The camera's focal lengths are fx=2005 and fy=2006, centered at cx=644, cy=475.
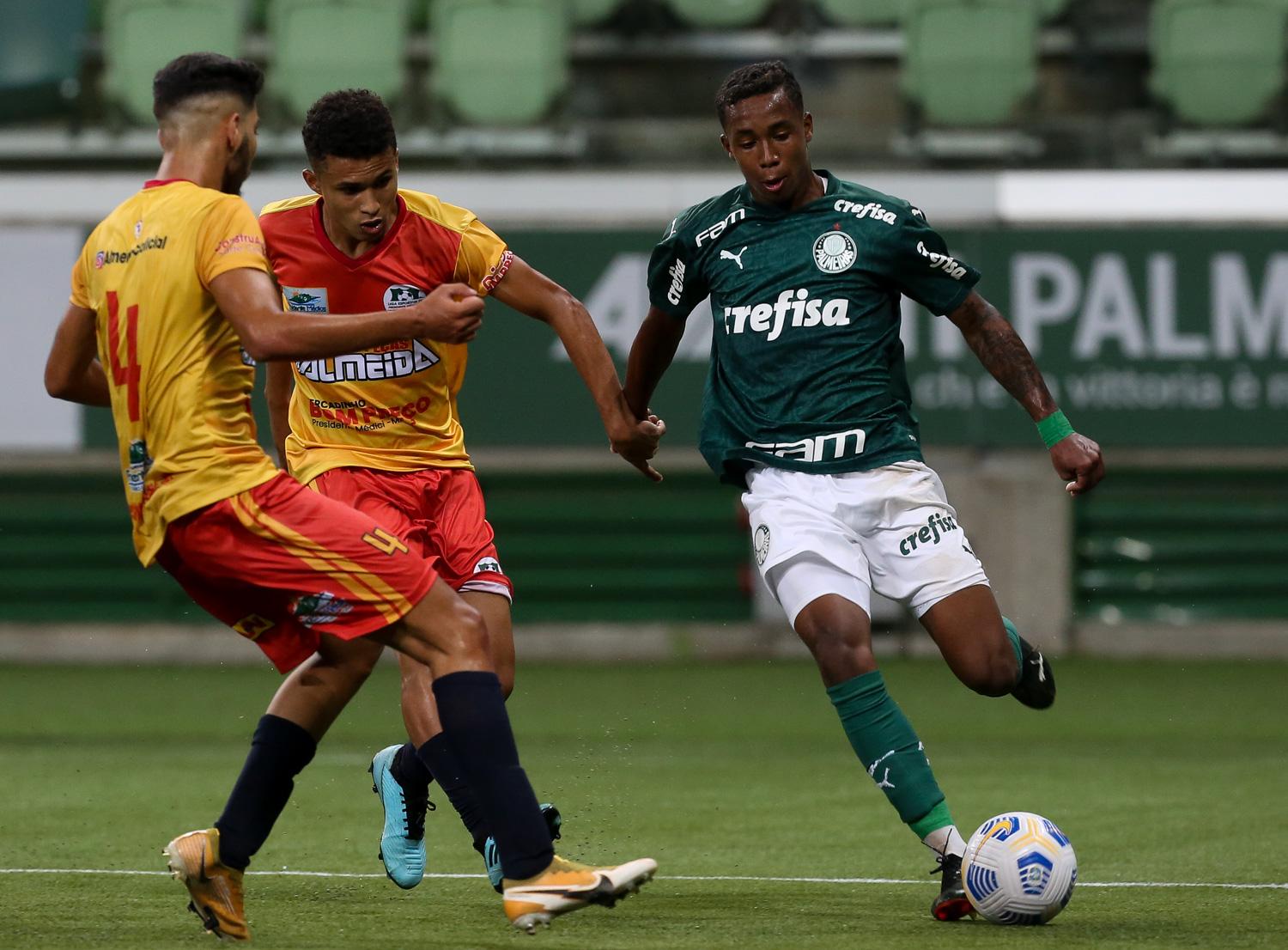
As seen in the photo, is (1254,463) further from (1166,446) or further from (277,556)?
(277,556)

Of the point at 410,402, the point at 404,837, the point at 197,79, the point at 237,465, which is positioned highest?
the point at 197,79

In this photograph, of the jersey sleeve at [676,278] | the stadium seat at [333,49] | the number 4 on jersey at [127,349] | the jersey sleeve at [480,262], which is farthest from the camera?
the stadium seat at [333,49]

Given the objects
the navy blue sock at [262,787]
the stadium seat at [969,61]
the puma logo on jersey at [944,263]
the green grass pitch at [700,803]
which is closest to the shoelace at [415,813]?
the green grass pitch at [700,803]

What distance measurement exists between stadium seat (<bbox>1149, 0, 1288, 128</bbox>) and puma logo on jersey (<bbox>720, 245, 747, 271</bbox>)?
10.2m

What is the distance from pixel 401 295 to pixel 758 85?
1.22 meters

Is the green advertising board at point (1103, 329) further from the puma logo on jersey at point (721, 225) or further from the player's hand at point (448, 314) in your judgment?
the player's hand at point (448, 314)

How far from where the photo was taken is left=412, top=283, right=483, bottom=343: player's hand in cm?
472

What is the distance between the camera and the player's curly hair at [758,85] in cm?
589

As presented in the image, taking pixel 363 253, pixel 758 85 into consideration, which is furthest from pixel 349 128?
pixel 758 85

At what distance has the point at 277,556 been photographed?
15.9 feet

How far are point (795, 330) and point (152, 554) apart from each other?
2052mm

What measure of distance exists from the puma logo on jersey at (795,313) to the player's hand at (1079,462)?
2.46ft

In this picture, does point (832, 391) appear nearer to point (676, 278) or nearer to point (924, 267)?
point (924, 267)

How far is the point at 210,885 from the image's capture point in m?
5.05
